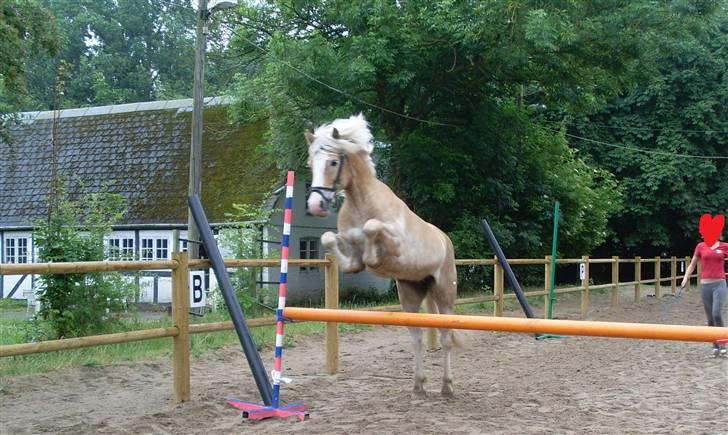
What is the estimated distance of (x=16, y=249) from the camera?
21.2 meters

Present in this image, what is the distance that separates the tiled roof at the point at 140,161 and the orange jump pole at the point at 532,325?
46.3ft

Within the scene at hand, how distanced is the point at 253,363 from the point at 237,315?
16.3 inches

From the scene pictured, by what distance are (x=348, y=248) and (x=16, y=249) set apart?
63.2ft

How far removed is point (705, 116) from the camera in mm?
27078

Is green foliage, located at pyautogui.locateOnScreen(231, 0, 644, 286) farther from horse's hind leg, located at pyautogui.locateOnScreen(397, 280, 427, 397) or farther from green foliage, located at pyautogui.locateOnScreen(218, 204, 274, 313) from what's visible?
horse's hind leg, located at pyautogui.locateOnScreen(397, 280, 427, 397)

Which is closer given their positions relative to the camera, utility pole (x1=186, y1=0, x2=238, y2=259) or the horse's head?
the horse's head

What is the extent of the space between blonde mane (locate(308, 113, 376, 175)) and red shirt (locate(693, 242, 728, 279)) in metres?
5.58

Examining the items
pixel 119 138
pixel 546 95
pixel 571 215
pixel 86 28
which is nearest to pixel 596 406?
pixel 546 95

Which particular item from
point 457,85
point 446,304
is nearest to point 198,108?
point 457,85

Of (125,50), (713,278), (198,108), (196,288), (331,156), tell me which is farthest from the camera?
(125,50)

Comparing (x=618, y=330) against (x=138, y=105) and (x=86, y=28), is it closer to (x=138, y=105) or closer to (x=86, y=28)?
(x=138, y=105)

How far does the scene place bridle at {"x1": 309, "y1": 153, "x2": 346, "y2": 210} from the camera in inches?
176

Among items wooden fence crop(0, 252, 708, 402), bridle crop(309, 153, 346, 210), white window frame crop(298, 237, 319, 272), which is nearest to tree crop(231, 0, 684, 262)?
white window frame crop(298, 237, 319, 272)

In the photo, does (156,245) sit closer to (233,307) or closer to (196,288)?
(196,288)
